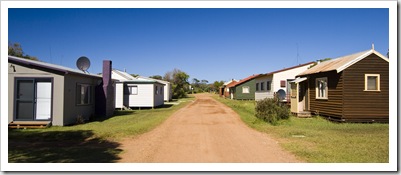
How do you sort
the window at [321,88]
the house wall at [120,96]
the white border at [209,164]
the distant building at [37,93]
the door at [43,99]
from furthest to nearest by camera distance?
the house wall at [120,96] < the window at [321,88] < the door at [43,99] < the distant building at [37,93] < the white border at [209,164]

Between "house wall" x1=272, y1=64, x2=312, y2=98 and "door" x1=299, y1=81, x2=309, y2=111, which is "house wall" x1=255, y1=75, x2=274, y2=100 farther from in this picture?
"door" x1=299, y1=81, x2=309, y2=111

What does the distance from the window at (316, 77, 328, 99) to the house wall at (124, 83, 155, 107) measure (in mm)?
12813

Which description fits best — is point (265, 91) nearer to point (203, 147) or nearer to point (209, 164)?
point (203, 147)

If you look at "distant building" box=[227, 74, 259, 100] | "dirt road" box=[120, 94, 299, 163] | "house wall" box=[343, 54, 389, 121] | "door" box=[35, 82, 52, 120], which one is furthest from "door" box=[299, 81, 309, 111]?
"distant building" box=[227, 74, 259, 100]

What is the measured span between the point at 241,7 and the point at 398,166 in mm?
4935

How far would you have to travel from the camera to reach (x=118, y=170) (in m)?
5.58

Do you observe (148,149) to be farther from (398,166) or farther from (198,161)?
(398,166)

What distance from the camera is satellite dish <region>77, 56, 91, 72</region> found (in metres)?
16.2

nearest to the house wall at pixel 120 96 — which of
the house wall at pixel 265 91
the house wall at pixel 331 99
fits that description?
the house wall at pixel 331 99

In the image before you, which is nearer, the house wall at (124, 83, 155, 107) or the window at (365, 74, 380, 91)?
the window at (365, 74, 380, 91)

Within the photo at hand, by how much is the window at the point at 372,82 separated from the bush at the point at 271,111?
391 cm

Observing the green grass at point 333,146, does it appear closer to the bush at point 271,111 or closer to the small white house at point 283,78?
the bush at point 271,111

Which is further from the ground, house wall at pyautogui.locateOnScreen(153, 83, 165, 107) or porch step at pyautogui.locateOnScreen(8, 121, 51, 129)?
house wall at pyautogui.locateOnScreen(153, 83, 165, 107)

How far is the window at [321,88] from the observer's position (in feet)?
48.6
